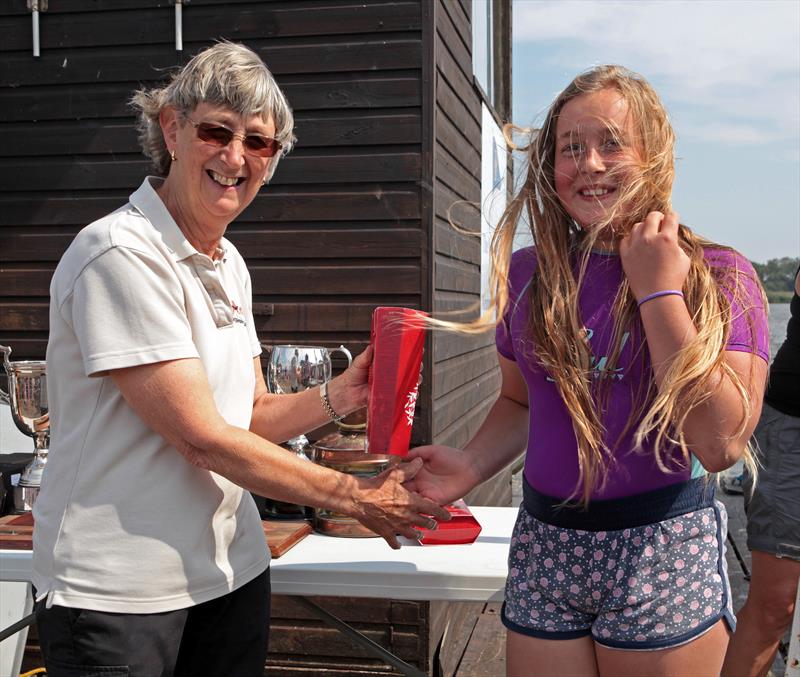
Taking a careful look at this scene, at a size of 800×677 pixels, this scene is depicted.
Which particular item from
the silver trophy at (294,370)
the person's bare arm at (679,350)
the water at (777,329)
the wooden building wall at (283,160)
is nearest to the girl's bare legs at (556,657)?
the person's bare arm at (679,350)

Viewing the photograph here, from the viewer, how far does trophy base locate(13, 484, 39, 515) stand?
113 inches

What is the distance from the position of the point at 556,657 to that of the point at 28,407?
6.76 feet

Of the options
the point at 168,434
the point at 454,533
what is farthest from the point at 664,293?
the point at 454,533

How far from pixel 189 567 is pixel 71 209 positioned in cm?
340

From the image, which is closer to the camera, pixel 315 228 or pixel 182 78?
pixel 182 78

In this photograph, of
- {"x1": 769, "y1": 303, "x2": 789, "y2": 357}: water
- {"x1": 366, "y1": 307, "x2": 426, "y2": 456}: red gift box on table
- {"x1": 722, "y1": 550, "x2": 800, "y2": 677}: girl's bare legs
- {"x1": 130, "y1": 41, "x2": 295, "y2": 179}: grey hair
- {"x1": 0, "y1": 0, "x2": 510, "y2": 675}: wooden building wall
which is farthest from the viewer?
{"x1": 769, "y1": 303, "x2": 789, "y2": 357}: water

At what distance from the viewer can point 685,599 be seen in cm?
153

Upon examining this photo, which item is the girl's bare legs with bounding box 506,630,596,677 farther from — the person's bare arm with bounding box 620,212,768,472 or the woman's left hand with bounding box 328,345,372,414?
the woman's left hand with bounding box 328,345,372,414

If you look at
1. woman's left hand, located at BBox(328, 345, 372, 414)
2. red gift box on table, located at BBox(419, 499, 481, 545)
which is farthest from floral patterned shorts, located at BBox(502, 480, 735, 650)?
red gift box on table, located at BBox(419, 499, 481, 545)

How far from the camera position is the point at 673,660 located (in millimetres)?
1505

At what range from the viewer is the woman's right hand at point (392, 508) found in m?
1.91

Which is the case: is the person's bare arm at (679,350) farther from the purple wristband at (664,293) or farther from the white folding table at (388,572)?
the white folding table at (388,572)

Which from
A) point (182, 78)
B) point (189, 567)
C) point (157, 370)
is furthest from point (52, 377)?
point (182, 78)

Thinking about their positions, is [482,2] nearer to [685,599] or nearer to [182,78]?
[182,78]
